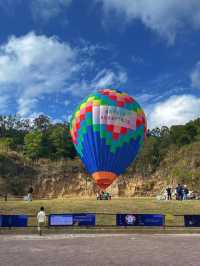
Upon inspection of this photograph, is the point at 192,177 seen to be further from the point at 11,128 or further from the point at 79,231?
the point at 11,128

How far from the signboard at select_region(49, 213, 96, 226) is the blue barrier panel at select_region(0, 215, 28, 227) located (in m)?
2.04

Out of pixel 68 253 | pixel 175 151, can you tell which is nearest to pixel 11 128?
pixel 175 151

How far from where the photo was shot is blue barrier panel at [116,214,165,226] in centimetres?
3231

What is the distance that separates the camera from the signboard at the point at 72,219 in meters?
31.5

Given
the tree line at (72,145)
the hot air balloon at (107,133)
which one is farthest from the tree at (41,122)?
the hot air balloon at (107,133)

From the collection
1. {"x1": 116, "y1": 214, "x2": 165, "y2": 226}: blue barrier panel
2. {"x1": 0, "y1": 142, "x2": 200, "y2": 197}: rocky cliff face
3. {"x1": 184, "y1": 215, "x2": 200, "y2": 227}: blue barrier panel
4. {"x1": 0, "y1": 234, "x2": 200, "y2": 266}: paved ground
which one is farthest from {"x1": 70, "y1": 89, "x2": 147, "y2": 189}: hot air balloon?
{"x1": 0, "y1": 142, "x2": 200, "y2": 197}: rocky cliff face

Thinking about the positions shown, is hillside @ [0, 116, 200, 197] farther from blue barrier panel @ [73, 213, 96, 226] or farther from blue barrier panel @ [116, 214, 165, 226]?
blue barrier panel @ [73, 213, 96, 226]

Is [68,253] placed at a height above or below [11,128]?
below

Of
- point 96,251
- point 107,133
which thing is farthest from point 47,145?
point 96,251

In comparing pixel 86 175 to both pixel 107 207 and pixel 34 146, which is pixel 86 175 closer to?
pixel 34 146

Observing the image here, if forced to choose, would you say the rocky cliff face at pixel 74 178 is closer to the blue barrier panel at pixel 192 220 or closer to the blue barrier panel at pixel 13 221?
the blue barrier panel at pixel 192 220

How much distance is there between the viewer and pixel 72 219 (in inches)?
1248

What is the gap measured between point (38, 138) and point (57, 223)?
75.4m

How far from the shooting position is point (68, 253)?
1997 cm
